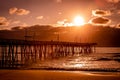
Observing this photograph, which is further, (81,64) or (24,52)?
(24,52)

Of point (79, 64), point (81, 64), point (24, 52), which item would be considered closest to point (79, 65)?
point (79, 64)

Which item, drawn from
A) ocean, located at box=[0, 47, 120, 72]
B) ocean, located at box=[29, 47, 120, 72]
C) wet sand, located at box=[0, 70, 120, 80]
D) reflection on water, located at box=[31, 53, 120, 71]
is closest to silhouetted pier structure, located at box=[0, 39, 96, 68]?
ocean, located at box=[0, 47, 120, 72]

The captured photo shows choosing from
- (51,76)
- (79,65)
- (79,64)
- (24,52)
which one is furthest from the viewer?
(24,52)

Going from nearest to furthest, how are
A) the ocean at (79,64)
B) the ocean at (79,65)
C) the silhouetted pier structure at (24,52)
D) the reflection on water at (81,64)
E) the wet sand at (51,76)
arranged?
the wet sand at (51,76), the ocean at (79,65), the ocean at (79,64), the reflection on water at (81,64), the silhouetted pier structure at (24,52)

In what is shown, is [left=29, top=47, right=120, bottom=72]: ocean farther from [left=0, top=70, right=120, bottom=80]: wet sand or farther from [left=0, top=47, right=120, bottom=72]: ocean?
[left=0, top=70, right=120, bottom=80]: wet sand

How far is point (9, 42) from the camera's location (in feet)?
167

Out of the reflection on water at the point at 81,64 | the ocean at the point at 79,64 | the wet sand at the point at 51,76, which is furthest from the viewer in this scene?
the reflection on water at the point at 81,64

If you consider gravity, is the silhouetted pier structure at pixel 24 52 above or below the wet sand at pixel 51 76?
above

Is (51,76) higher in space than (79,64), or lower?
higher

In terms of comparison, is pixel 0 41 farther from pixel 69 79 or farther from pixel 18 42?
pixel 69 79

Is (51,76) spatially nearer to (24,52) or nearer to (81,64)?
(81,64)

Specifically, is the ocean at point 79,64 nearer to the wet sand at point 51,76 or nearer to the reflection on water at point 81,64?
the reflection on water at point 81,64

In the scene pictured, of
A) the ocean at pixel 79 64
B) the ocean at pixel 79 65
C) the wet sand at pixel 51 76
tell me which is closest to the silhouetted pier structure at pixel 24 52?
the ocean at pixel 79 64

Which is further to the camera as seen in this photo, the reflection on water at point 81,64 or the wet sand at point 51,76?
the reflection on water at point 81,64
